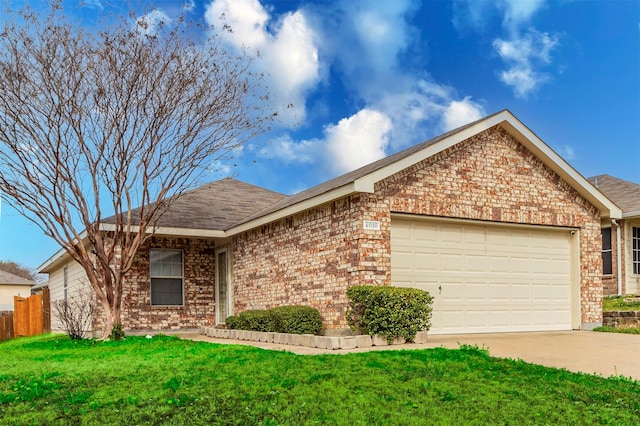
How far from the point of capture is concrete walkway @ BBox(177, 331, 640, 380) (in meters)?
9.84

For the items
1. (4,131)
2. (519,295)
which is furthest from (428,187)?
(4,131)

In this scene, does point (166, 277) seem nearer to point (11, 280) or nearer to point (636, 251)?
point (636, 251)

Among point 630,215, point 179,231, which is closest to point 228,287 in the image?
point 179,231

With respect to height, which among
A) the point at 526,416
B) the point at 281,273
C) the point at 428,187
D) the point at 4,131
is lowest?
the point at 526,416

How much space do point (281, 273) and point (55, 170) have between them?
611 centimetres

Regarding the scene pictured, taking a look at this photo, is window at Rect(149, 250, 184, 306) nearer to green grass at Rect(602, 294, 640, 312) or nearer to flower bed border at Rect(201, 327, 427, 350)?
flower bed border at Rect(201, 327, 427, 350)

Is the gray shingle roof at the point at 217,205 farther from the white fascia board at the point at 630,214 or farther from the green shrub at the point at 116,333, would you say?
the white fascia board at the point at 630,214

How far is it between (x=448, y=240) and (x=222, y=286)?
7812 millimetres

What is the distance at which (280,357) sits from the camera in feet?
32.3

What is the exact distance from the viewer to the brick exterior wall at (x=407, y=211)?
43.2 ft

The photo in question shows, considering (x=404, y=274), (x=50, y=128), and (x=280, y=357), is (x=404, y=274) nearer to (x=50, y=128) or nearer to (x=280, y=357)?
(x=280, y=357)

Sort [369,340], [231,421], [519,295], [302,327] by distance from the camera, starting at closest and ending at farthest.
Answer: [231,421] < [369,340] < [302,327] < [519,295]

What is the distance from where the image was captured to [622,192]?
23297 mm

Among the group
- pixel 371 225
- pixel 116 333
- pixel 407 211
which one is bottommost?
pixel 116 333
